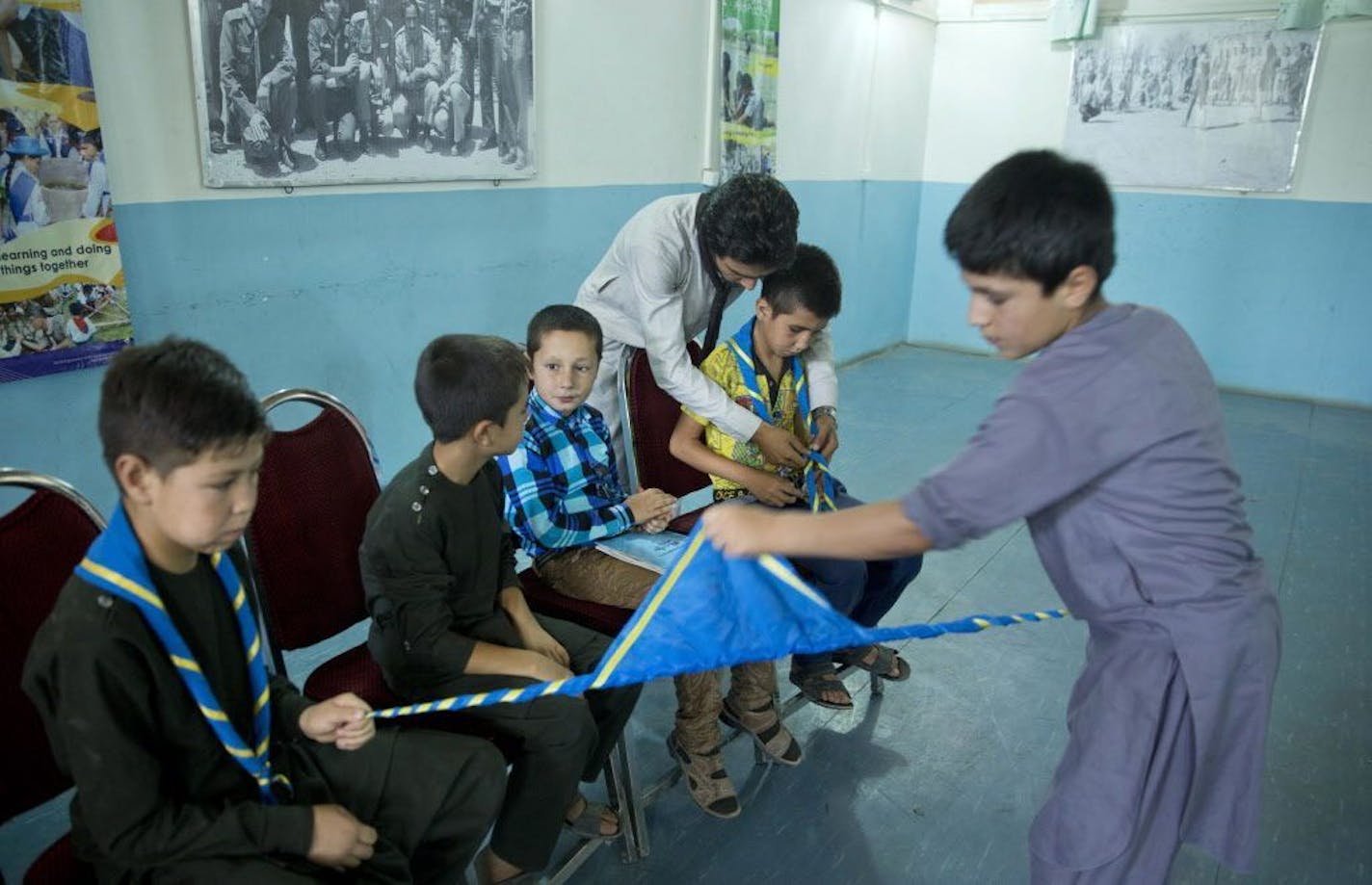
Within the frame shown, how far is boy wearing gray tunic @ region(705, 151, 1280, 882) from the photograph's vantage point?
1175 mm

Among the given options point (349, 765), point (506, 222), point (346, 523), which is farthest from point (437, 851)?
point (506, 222)

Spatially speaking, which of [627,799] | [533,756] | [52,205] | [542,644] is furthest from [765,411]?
[52,205]

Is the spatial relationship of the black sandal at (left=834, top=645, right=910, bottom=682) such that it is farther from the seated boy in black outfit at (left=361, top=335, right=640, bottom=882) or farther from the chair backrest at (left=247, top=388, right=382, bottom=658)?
the chair backrest at (left=247, top=388, right=382, bottom=658)

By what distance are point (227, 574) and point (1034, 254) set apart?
1.26m

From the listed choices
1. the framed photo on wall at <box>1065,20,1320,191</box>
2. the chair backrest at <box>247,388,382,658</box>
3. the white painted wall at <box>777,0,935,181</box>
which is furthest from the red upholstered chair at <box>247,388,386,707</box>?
the framed photo on wall at <box>1065,20,1320,191</box>

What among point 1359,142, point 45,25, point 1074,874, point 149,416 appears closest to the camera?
point 149,416

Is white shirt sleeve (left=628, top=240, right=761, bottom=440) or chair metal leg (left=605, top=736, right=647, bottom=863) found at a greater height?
white shirt sleeve (left=628, top=240, right=761, bottom=440)

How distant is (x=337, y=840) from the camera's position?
1.26m

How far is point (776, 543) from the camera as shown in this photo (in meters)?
1.31

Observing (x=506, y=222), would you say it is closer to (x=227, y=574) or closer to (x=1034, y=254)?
(x=227, y=574)

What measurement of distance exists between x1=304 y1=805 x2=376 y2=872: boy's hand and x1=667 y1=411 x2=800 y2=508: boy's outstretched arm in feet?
4.32

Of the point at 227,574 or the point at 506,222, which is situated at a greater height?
the point at 506,222

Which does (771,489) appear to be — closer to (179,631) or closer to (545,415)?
(545,415)

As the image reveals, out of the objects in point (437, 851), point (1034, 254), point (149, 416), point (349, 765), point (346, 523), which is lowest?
point (437, 851)
